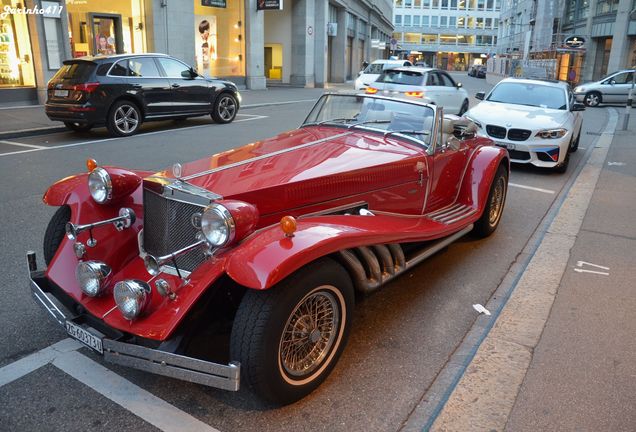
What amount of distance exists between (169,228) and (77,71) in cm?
960

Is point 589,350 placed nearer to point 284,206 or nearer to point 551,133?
point 284,206

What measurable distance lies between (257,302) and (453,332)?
1.72 metres

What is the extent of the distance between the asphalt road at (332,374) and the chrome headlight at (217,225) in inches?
35.0

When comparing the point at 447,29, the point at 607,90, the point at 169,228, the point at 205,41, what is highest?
the point at 447,29

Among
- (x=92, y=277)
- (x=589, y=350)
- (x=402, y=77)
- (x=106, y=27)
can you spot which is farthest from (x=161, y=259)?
(x=106, y=27)

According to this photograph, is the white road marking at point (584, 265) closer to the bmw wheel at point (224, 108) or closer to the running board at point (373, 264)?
the running board at point (373, 264)

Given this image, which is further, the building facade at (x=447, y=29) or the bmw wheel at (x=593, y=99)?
the building facade at (x=447, y=29)

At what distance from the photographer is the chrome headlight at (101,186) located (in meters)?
3.50

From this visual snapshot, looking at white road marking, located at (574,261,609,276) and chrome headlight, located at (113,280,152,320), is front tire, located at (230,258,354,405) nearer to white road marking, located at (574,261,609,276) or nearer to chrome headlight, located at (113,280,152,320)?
chrome headlight, located at (113,280,152,320)

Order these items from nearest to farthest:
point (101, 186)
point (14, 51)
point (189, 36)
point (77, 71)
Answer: point (101, 186)
point (77, 71)
point (14, 51)
point (189, 36)

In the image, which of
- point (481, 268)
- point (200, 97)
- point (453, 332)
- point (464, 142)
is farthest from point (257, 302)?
point (200, 97)

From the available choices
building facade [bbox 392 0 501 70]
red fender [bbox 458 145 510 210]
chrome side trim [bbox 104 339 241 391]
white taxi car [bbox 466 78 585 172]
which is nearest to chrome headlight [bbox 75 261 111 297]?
chrome side trim [bbox 104 339 241 391]

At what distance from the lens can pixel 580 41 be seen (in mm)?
37594

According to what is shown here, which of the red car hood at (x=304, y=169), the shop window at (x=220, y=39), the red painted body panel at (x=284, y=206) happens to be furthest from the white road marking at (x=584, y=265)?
the shop window at (x=220, y=39)
